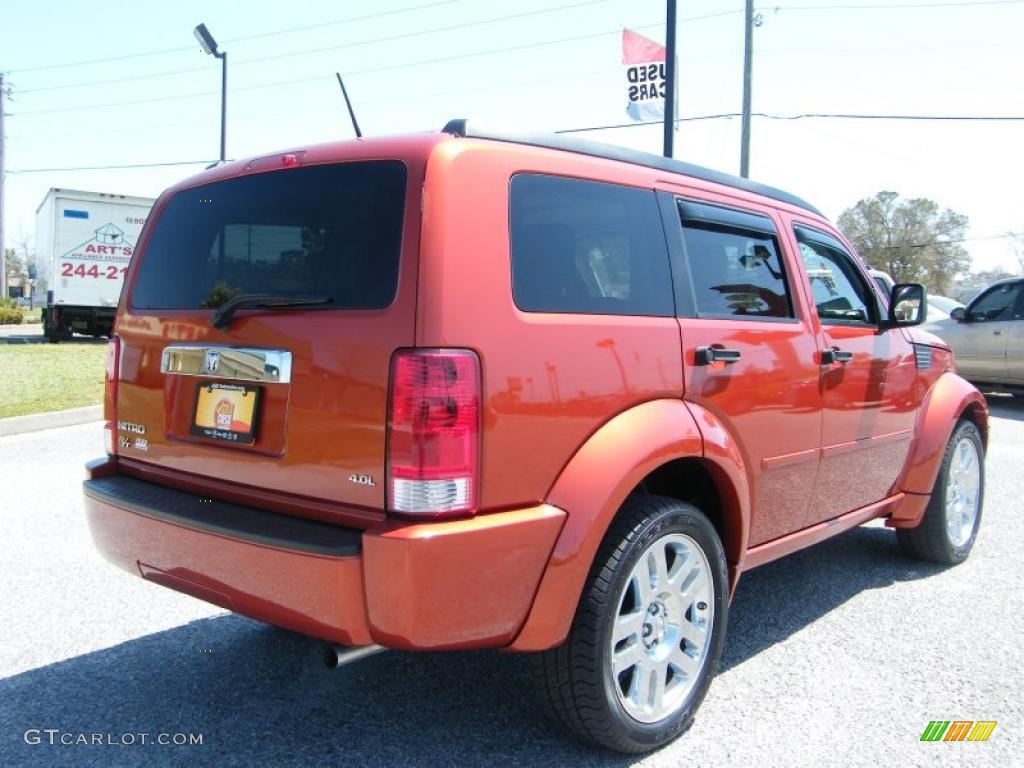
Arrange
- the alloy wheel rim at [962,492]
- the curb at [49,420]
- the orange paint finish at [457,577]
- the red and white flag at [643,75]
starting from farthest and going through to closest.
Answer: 1. the red and white flag at [643,75]
2. the curb at [49,420]
3. the alloy wheel rim at [962,492]
4. the orange paint finish at [457,577]

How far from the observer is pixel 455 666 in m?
3.28

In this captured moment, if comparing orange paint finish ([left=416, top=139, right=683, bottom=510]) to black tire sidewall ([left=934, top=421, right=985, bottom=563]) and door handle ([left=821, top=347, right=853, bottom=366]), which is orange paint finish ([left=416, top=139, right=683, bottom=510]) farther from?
black tire sidewall ([left=934, top=421, right=985, bottom=563])

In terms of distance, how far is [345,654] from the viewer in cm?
234

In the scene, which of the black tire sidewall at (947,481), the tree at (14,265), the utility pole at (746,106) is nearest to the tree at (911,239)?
the utility pole at (746,106)

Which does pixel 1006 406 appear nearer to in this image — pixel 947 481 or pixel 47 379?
pixel 947 481

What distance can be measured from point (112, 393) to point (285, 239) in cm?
104

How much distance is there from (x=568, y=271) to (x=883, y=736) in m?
1.87

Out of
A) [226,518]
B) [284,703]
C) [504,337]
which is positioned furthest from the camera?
[284,703]

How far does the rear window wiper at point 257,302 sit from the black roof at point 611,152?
62 cm

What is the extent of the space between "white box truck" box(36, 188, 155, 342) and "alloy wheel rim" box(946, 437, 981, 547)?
19169mm

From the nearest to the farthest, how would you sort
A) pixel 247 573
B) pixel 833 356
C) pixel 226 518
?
pixel 247 573 < pixel 226 518 < pixel 833 356

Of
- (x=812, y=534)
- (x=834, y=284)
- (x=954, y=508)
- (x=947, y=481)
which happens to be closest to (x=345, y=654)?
(x=812, y=534)

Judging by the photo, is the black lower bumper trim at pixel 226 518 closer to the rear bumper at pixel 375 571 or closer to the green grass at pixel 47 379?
the rear bumper at pixel 375 571

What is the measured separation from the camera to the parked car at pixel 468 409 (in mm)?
2180
